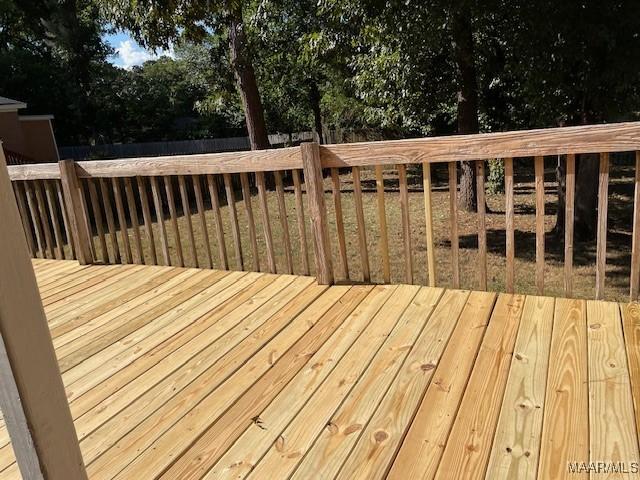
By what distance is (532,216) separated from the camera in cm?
895

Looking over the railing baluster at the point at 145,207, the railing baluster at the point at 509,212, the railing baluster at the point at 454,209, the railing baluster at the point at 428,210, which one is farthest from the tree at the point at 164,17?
the railing baluster at the point at 509,212

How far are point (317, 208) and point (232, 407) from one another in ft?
4.81

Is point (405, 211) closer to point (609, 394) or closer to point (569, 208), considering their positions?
point (569, 208)

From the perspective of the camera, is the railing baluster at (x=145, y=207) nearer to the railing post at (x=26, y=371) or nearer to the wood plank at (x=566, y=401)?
the railing post at (x=26, y=371)

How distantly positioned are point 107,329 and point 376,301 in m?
1.56

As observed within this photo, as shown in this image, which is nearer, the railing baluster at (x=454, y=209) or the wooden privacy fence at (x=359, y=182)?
the wooden privacy fence at (x=359, y=182)

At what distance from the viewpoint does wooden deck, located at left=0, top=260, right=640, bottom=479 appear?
1.60 m

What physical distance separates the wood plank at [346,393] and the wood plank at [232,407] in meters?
0.18

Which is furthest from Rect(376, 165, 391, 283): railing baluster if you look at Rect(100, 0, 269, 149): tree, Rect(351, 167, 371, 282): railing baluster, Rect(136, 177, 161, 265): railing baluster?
Rect(100, 0, 269, 149): tree

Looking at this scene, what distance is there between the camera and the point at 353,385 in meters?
2.03

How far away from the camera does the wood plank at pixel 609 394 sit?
4.98ft

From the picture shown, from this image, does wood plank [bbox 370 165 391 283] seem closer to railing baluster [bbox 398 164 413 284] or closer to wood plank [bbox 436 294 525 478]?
railing baluster [bbox 398 164 413 284]

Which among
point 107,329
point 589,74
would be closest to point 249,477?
point 107,329

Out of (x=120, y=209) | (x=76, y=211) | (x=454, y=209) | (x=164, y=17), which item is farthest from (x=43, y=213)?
(x=164, y=17)
